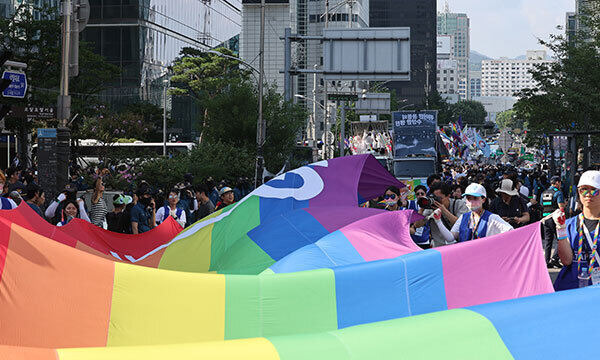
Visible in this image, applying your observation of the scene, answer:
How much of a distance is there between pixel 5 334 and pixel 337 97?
101 ft

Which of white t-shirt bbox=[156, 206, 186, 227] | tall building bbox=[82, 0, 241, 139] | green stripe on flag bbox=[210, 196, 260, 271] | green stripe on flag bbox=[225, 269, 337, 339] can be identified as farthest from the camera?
tall building bbox=[82, 0, 241, 139]

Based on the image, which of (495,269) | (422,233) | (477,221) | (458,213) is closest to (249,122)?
(458,213)

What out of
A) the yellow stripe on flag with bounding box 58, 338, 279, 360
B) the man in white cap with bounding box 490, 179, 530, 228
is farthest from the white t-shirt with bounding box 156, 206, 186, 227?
the yellow stripe on flag with bounding box 58, 338, 279, 360

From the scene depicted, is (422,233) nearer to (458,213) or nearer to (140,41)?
(458,213)

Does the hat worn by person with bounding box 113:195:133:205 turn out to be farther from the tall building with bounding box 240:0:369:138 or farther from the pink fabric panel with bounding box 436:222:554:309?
the tall building with bounding box 240:0:369:138

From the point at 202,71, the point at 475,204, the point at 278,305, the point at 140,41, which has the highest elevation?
the point at 140,41

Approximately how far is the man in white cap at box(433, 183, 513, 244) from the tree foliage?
95.9ft

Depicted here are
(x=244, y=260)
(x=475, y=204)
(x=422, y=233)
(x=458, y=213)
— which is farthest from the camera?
(x=458, y=213)

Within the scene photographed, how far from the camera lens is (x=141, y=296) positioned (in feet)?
21.7

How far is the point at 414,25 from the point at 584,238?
189 meters

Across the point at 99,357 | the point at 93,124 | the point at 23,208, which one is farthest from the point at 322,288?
the point at 93,124

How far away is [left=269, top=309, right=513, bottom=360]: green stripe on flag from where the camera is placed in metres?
4.11

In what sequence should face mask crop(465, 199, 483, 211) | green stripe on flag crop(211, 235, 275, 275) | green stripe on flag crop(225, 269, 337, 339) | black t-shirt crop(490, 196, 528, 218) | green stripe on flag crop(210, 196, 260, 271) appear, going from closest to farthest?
green stripe on flag crop(225, 269, 337, 339)
face mask crop(465, 199, 483, 211)
green stripe on flag crop(211, 235, 275, 275)
green stripe on flag crop(210, 196, 260, 271)
black t-shirt crop(490, 196, 528, 218)

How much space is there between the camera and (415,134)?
35969 mm
